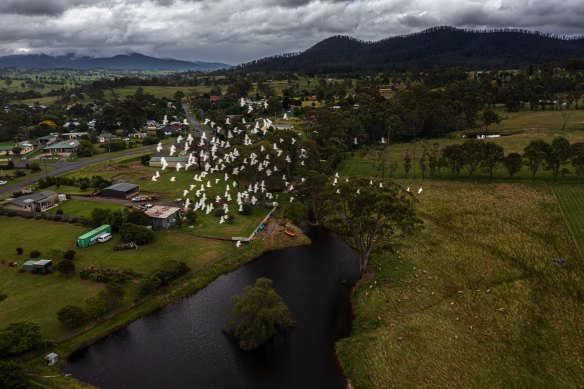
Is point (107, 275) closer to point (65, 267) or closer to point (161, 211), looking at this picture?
point (65, 267)

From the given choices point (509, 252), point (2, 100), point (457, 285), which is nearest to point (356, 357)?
point (457, 285)

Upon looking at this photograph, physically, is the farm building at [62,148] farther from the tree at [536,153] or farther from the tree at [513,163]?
the tree at [536,153]

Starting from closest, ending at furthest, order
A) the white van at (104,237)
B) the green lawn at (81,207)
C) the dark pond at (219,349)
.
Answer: the dark pond at (219,349)
the white van at (104,237)
the green lawn at (81,207)

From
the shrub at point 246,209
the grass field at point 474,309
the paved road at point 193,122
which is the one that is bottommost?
the grass field at point 474,309

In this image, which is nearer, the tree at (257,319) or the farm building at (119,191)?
the tree at (257,319)

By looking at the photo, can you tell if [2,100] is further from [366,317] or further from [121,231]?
[366,317]

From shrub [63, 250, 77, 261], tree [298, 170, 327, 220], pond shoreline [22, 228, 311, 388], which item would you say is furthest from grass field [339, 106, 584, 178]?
shrub [63, 250, 77, 261]

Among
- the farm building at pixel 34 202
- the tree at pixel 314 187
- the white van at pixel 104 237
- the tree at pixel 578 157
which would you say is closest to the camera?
the white van at pixel 104 237

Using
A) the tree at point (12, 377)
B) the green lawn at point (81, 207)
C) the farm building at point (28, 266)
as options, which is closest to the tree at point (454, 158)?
the green lawn at point (81, 207)
